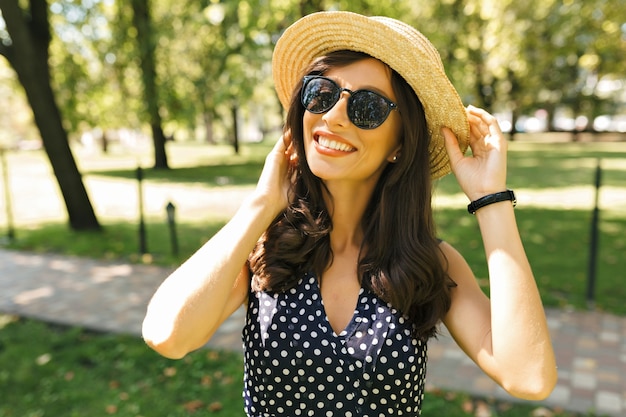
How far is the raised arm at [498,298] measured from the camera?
4.80ft

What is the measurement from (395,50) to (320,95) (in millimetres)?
275

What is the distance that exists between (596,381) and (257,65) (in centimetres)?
1021

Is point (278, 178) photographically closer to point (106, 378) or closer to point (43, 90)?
point (106, 378)

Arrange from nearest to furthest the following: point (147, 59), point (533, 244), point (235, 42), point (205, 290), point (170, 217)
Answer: point (205, 290), point (170, 217), point (533, 244), point (235, 42), point (147, 59)

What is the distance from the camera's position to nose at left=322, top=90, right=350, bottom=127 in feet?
5.35

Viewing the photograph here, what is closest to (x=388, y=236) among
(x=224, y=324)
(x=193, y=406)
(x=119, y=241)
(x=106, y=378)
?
(x=193, y=406)

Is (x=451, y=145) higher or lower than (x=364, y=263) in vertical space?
higher

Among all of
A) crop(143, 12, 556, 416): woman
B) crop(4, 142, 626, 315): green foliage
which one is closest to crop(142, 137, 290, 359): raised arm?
crop(143, 12, 556, 416): woman

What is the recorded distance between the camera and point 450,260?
1.76 meters

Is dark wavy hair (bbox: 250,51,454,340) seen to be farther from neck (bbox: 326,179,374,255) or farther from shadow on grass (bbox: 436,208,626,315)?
shadow on grass (bbox: 436,208,626,315)

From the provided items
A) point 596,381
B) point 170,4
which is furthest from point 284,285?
point 170,4

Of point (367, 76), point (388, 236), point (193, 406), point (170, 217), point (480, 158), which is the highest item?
point (367, 76)

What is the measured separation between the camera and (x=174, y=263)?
7.49 m

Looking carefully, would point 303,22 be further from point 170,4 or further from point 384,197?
point 170,4
